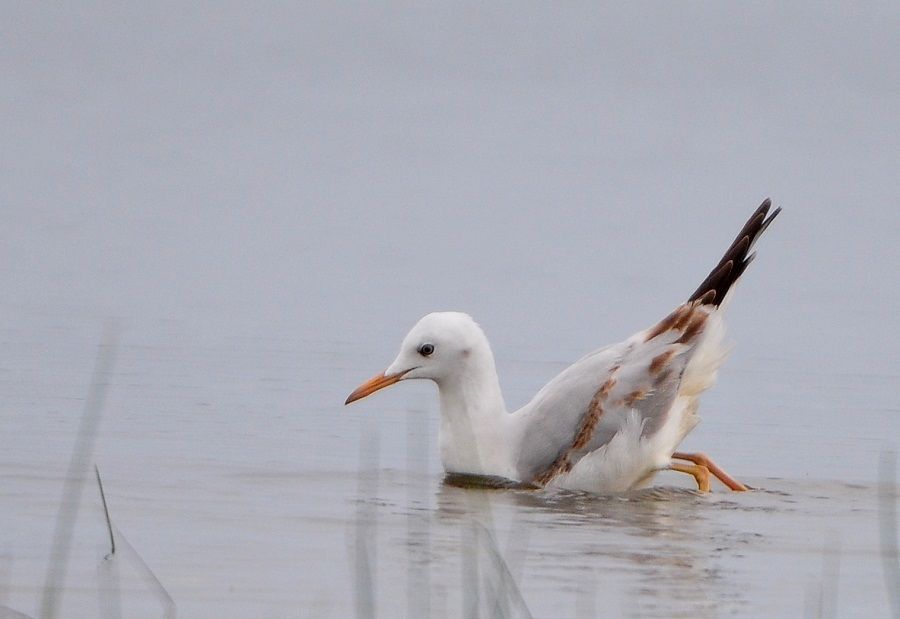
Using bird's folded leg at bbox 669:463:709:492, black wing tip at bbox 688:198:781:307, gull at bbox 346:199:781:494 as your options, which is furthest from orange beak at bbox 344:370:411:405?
black wing tip at bbox 688:198:781:307

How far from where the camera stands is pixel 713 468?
32.3ft

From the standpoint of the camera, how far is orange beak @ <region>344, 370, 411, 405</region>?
9781 mm

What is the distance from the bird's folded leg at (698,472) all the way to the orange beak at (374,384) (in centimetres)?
141

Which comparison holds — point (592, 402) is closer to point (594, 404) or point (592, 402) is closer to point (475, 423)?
point (594, 404)

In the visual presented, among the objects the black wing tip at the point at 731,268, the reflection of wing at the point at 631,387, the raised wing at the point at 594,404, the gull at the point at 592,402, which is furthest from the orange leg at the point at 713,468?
the black wing tip at the point at 731,268

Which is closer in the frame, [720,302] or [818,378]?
[720,302]

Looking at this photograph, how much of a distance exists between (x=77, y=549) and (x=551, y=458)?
9.24ft

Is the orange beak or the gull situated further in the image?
the orange beak

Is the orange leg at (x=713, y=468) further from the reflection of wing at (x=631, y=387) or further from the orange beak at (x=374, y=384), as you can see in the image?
the orange beak at (x=374, y=384)

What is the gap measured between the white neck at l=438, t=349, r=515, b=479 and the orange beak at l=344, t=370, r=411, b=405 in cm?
27

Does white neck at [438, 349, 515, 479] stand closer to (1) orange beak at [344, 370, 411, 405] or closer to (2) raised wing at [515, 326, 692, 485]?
(2) raised wing at [515, 326, 692, 485]

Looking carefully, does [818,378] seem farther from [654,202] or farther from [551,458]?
[654,202]

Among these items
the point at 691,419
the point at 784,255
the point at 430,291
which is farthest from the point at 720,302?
the point at 784,255

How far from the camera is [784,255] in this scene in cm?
1944
